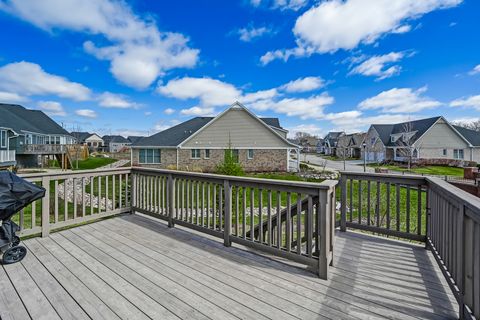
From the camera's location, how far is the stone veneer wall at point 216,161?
19.3m

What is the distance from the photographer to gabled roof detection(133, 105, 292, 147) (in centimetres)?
1939

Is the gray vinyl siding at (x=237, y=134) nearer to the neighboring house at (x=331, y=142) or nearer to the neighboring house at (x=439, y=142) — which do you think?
the neighboring house at (x=439, y=142)

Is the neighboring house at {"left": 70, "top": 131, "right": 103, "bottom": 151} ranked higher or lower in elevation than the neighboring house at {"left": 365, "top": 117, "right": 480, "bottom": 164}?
higher

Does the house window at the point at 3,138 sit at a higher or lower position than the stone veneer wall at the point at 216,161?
higher

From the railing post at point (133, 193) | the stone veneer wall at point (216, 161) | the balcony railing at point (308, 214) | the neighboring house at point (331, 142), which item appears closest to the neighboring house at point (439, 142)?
the stone veneer wall at point (216, 161)

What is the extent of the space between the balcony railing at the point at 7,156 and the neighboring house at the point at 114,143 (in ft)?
134

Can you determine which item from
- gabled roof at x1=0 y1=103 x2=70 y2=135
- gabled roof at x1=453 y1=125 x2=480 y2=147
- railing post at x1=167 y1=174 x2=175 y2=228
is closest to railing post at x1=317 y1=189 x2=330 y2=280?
railing post at x1=167 y1=174 x2=175 y2=228

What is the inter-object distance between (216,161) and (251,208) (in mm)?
17036

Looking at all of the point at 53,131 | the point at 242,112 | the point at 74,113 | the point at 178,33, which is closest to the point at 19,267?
the point at 178,33

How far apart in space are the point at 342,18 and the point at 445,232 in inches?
→ 297

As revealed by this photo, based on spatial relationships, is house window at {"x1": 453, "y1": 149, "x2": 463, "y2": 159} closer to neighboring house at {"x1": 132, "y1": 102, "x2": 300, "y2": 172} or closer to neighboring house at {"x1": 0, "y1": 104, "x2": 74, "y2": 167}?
neighboring house at {"x1": 132, "y1": 102, "x2": 300, "y2": 172}

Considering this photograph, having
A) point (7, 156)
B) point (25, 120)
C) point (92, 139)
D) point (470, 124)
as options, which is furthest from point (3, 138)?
point (470, 124)

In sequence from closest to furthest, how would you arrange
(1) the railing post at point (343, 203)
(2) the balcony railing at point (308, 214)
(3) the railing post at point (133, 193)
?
1. (2) the balcony railing at point (308, 214)
2. (1) the railing post at point (343, 203)
3. (3) the railing post at point (133, 193)

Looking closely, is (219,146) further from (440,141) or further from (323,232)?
(440,141)
